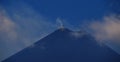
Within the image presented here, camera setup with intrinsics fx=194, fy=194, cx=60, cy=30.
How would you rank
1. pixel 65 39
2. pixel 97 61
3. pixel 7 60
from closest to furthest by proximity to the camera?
pixel 7 60 < pixel 97 61 < pixel 65 39

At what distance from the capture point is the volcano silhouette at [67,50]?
10.5ft

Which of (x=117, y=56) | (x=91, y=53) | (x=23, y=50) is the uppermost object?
(x=23, y=50)

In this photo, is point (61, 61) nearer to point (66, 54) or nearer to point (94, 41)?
point (66, 54)

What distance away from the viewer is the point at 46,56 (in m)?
3.38

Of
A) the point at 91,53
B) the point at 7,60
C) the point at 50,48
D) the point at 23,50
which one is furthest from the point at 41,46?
the point at 91,53

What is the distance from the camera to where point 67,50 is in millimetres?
3416

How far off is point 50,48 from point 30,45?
41 centimetres

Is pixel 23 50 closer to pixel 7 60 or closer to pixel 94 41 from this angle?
pixel 7 60

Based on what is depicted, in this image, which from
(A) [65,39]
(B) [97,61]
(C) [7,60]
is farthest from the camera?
(A) [65,39]

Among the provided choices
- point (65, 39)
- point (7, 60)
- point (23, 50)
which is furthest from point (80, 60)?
point (7, 60)

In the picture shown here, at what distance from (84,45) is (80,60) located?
0.96 ft

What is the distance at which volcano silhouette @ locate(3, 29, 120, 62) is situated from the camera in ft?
10.5

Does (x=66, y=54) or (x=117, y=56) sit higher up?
(x=66, y=54)

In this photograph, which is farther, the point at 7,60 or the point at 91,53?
the point at 91,53
